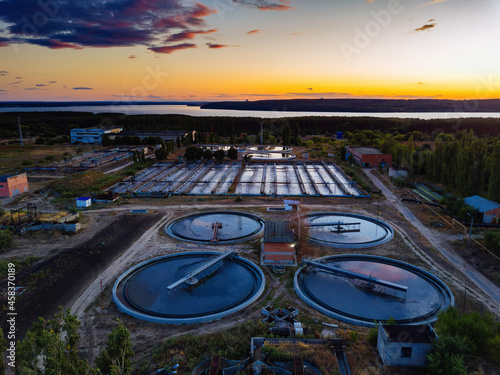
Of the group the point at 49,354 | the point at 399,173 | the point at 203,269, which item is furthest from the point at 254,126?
the point at 49,354

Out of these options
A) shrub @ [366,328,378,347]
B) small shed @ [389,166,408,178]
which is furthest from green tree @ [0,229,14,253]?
small shed @ [389,166,408,178]

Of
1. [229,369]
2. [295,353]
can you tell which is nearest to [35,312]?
[229,369]

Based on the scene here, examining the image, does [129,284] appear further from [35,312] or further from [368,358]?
[368,358]

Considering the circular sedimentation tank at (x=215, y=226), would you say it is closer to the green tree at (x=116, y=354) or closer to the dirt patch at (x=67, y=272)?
the dirt patch at (x=67, y=272)

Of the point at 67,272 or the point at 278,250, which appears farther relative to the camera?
the point at 278,250

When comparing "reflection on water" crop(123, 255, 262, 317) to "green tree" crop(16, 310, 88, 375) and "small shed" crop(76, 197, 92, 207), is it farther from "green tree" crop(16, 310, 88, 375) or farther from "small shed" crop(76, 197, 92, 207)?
"small shed" crop(76, 197, 92, 207)

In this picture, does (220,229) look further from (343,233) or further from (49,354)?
(49,354)

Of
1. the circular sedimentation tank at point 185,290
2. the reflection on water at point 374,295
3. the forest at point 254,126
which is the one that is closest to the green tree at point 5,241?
the circular sedimentation tank at point 185,290
